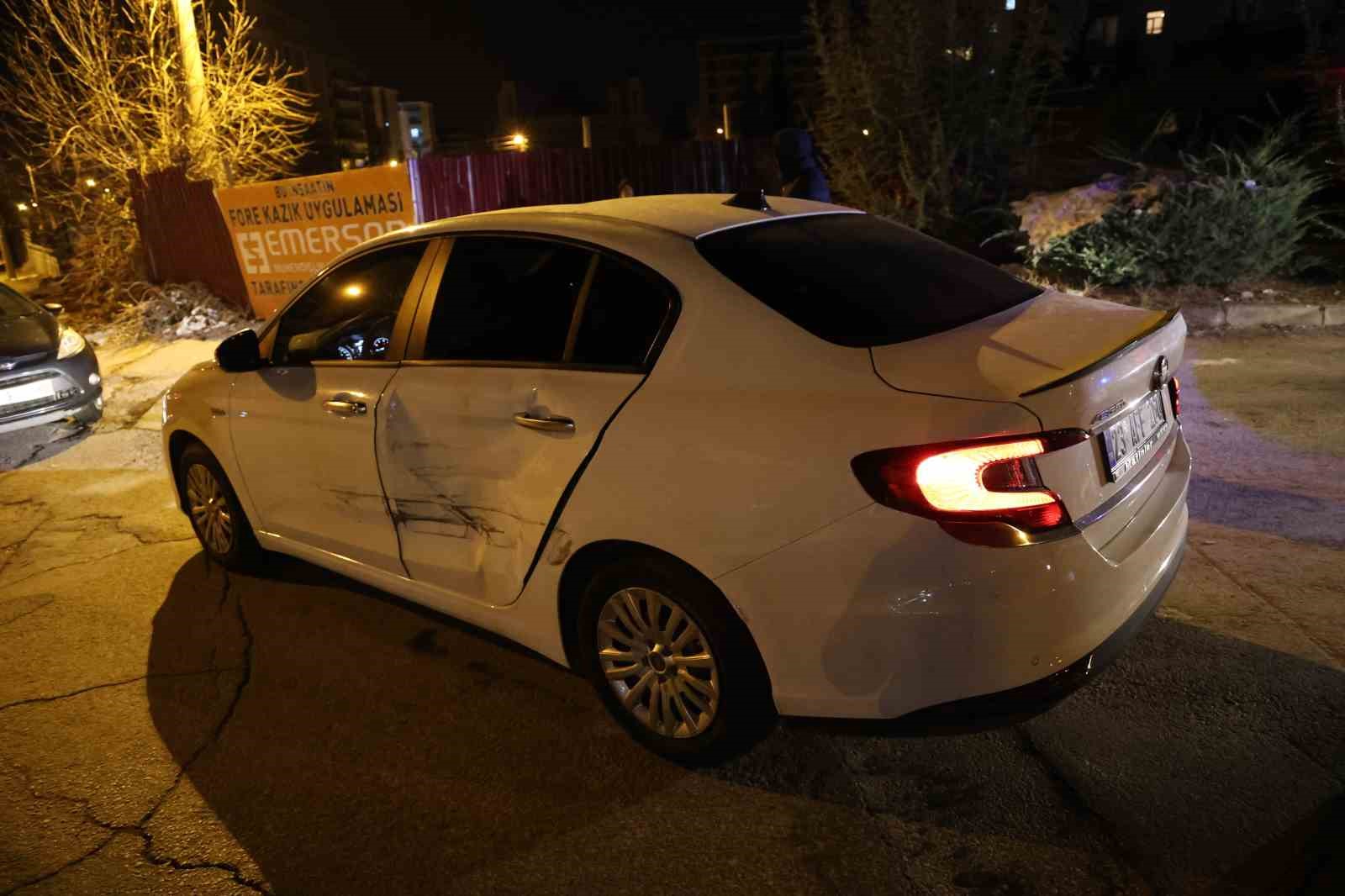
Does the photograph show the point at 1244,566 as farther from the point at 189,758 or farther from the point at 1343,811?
the point at 189,758

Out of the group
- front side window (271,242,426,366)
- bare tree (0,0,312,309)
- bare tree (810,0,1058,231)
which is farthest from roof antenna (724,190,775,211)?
bare tree (0,0,312,309)

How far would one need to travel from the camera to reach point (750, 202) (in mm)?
3404

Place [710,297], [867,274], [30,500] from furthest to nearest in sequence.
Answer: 1. [30,500]
2. [867,274]
3. [710,297]

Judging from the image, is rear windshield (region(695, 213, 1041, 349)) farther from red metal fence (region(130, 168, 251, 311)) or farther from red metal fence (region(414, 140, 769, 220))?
red metal fence (region(130, 168, 251, 311))

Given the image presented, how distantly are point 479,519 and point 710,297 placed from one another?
1.08 meters

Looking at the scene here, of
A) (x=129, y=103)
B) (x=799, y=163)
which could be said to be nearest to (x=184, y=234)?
(x=129, y=103)

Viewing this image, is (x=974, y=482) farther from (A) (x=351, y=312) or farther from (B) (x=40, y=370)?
(B) (x=40, y=370)

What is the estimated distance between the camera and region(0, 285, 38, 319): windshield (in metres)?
7.78

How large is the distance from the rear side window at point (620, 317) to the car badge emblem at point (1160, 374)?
1353 mm

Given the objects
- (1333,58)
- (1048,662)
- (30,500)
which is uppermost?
(1333,58)

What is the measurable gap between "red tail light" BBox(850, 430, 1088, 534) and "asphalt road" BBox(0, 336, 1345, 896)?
655mm

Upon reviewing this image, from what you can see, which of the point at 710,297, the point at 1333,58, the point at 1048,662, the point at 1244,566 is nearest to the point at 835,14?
the point at 1333,58

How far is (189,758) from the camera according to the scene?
10.5ft

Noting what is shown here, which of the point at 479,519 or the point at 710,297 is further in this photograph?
the point at 479,519
